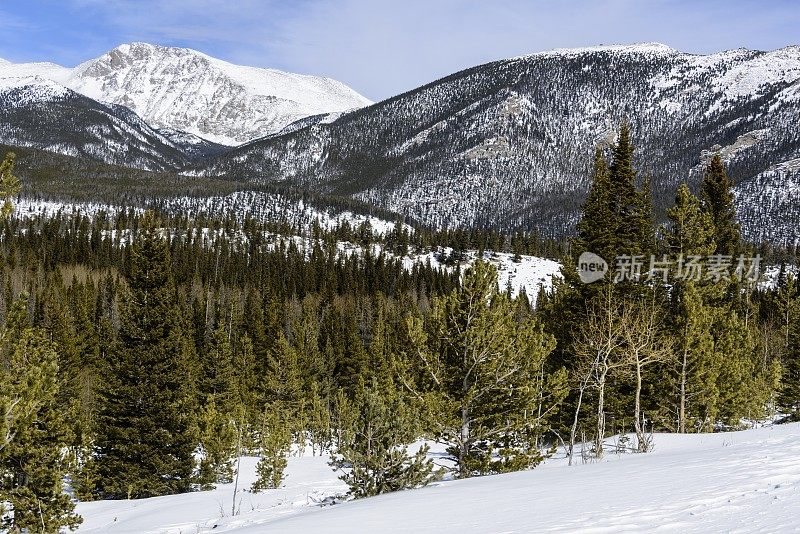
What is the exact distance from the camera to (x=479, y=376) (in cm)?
1578

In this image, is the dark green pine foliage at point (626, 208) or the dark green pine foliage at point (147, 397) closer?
the dark green pine foliage at point (147, 397)

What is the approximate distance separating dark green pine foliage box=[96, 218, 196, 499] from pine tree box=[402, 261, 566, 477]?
14.7 m

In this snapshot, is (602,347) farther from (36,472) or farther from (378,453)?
(36,472)

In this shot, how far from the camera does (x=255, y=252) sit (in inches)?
5394

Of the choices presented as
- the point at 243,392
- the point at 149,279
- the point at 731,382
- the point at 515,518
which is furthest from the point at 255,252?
the point at 515,518

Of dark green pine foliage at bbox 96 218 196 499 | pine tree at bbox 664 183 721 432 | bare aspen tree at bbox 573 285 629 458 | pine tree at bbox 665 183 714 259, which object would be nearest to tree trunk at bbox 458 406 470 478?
bare aspen tree at bbox 573 285 629 458

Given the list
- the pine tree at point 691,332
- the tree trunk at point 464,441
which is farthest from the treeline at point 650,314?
the tree trunk at point 464,441

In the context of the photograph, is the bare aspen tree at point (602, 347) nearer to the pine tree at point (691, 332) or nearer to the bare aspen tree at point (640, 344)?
the bare aspen tree at point (640, 344)

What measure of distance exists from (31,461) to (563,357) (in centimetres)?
2146

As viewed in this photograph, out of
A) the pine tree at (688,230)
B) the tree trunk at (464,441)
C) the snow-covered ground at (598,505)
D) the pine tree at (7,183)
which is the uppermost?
the pine tree at (688,230)

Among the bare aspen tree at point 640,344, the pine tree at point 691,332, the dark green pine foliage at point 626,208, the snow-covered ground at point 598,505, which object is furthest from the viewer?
the dark green pine foliage at point 626,208

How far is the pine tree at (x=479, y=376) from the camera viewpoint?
15.4 metres

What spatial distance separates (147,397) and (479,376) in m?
17.4

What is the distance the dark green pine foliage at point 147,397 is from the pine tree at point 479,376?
14711mm
